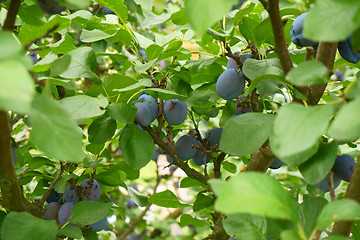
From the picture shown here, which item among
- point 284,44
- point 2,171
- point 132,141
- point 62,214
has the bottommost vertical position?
point 62,214

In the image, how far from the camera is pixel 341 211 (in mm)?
379

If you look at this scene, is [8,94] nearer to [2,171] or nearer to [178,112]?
[2,171]

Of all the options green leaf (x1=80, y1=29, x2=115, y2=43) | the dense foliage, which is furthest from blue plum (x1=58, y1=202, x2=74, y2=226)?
green leaf (x1=80, y1=29, x2=115, y2=43)

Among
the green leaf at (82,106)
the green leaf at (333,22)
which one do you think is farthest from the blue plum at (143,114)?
the green leaf at (333,22)

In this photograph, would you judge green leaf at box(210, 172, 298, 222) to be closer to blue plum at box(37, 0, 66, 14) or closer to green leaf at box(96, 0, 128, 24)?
blue plum at box(37, 0, 66, 14)

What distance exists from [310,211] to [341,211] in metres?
0.23

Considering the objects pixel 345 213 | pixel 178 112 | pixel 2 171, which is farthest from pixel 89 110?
pixel 345 213

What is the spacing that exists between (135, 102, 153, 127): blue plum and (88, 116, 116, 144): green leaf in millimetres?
Result: 48

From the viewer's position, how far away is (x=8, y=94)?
0.27 meters

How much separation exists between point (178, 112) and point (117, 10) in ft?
0.76

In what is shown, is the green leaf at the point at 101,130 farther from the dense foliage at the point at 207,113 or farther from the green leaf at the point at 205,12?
A: the green leaf at the point at 205,12

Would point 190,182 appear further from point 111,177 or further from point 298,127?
point 298,127

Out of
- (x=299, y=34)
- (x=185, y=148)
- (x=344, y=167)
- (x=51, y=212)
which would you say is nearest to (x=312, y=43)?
(x=299, y=34)

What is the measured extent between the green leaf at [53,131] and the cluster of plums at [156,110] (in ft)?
1.32
